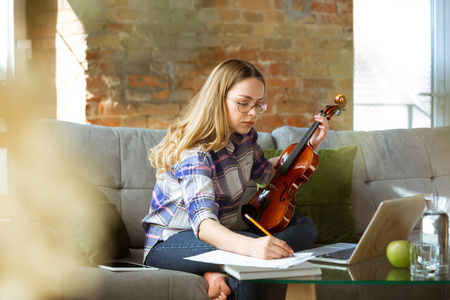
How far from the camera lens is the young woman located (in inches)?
48.4

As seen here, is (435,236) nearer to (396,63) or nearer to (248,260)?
(248,260)

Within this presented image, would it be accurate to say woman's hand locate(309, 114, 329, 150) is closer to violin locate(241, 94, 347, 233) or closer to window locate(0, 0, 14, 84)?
violin locate(241, 94, 347, 233)

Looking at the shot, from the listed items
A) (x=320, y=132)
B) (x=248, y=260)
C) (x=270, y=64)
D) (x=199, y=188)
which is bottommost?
(x=248, y=260)

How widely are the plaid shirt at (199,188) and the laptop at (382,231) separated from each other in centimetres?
30

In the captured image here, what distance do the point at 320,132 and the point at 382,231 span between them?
0.60 meters

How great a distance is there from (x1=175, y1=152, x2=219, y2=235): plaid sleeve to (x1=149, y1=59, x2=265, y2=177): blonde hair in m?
0.05

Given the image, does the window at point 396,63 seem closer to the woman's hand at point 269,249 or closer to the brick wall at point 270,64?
the brick wall at point 270,64

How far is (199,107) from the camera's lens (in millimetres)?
1396

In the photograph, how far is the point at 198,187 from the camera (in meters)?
1.21

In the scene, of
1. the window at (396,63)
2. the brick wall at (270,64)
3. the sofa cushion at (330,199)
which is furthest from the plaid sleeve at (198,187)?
the window at (396,63)

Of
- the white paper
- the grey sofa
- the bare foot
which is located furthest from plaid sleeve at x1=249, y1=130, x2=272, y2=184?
the white paper

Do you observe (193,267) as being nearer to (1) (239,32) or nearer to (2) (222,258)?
(2) (222,258)

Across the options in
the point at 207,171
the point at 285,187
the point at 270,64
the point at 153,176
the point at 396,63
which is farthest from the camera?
the point at 396,63

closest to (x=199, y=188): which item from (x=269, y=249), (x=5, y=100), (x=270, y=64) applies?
(x=269, y=249)
